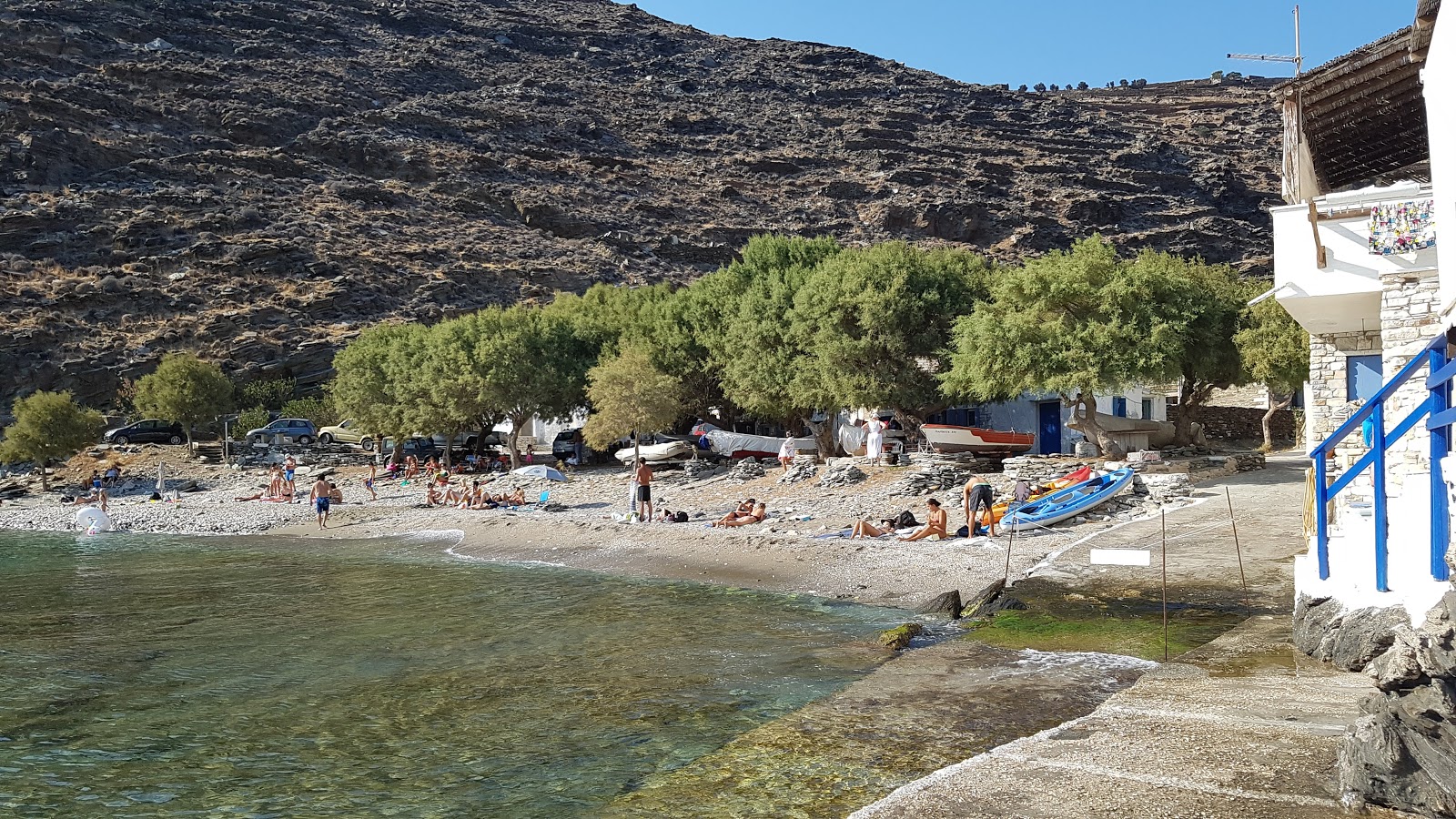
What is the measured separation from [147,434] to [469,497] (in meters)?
30.6

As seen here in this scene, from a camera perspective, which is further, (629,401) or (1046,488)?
(629,401)

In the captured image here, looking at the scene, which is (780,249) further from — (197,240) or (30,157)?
(30,157)

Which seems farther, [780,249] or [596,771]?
[780,249]

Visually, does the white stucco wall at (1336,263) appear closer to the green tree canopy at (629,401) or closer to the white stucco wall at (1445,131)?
the white stucco wall at (1445,131)

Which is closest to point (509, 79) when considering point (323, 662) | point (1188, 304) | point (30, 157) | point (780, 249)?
point (30, 157)

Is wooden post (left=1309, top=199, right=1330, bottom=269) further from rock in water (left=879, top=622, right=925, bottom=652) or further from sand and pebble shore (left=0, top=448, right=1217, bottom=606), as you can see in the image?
rock in water (left=879, top=622, right=925, bottom=652)

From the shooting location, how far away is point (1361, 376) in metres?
Result: 19.6

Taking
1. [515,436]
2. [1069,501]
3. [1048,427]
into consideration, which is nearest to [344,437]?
[515,436]

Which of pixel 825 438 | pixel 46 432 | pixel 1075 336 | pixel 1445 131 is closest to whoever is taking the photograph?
pixel 1445 131

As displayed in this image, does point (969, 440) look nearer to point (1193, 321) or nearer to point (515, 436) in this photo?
point (1193, 321)

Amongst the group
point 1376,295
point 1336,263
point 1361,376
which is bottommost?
point 1361,376

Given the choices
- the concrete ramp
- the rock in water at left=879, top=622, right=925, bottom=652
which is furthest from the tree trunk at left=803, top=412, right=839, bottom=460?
the concrete ramp

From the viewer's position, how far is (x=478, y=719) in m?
10.8

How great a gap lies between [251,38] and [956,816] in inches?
5887
